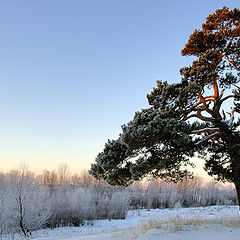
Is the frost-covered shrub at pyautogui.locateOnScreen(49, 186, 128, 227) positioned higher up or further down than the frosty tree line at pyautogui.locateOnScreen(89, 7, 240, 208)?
further down

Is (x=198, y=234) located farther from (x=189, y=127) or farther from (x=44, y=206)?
(x=44, y=206)

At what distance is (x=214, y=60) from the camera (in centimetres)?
915

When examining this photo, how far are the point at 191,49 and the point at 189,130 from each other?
13.2 feet

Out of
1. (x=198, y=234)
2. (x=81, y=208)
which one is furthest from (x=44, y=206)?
(x=198, y=234)

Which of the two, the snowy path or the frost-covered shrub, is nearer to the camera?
the snowy path

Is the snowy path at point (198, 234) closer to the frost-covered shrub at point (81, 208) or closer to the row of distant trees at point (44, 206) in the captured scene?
the row of distant trees at point (44, 206)

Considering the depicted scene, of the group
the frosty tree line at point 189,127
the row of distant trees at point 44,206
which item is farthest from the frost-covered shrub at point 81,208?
the frosty tree line at point 189,127

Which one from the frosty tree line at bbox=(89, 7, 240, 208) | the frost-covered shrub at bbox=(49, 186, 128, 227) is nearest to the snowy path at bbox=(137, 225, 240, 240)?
the frosty tree line at bbox=(89, 7, 240, 208)

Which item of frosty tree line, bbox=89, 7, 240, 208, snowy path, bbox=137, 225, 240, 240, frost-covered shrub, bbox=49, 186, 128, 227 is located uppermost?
frosty tree line, bbox=89, 7, 240, 208

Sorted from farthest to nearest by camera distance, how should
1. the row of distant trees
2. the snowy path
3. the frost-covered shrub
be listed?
the frost-covered shrub, the row of distant trees, the snowy path

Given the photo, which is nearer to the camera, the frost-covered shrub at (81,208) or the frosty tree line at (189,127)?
the frosty tree line at (189,127)

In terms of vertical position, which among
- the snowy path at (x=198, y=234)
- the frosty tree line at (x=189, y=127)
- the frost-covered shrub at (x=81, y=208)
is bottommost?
the frost-covered shrub at (x=81, y=208)

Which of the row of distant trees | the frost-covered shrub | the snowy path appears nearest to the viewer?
the snowy path

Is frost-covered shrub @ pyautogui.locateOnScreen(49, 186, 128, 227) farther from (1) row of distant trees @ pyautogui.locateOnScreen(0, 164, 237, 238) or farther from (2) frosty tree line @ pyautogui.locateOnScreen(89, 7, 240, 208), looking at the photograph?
(2) frosty tree line @ pyautogui.locateOnScreen(89, 7, 240, 208)
